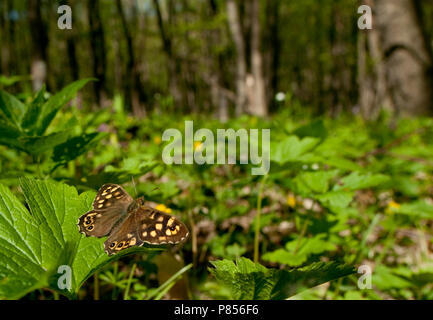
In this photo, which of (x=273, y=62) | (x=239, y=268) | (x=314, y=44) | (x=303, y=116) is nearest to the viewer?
(x=239, y=268)

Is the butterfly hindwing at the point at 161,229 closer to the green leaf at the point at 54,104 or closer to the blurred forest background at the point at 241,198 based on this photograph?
the blurred forest background at the point at 241,198

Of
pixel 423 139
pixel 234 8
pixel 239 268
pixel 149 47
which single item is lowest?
pixel 239 268

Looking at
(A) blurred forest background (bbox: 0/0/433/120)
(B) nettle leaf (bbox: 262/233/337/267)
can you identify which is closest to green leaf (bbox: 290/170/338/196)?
(B) nettle leaf (bbox: 262/233/337/267)

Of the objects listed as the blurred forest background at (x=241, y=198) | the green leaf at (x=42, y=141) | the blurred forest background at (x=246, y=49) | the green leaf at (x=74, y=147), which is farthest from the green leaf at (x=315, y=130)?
the blurred forest background at (x=246, y=49)

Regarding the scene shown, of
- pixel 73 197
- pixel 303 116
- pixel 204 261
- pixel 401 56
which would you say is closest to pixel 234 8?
pixel 303 116

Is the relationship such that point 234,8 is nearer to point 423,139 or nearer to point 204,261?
point 423,139

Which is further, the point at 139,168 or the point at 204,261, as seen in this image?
the point at 204,261

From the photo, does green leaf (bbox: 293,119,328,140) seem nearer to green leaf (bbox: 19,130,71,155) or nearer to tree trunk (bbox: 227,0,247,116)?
green leaf (bbox: 19,130,71,155)
